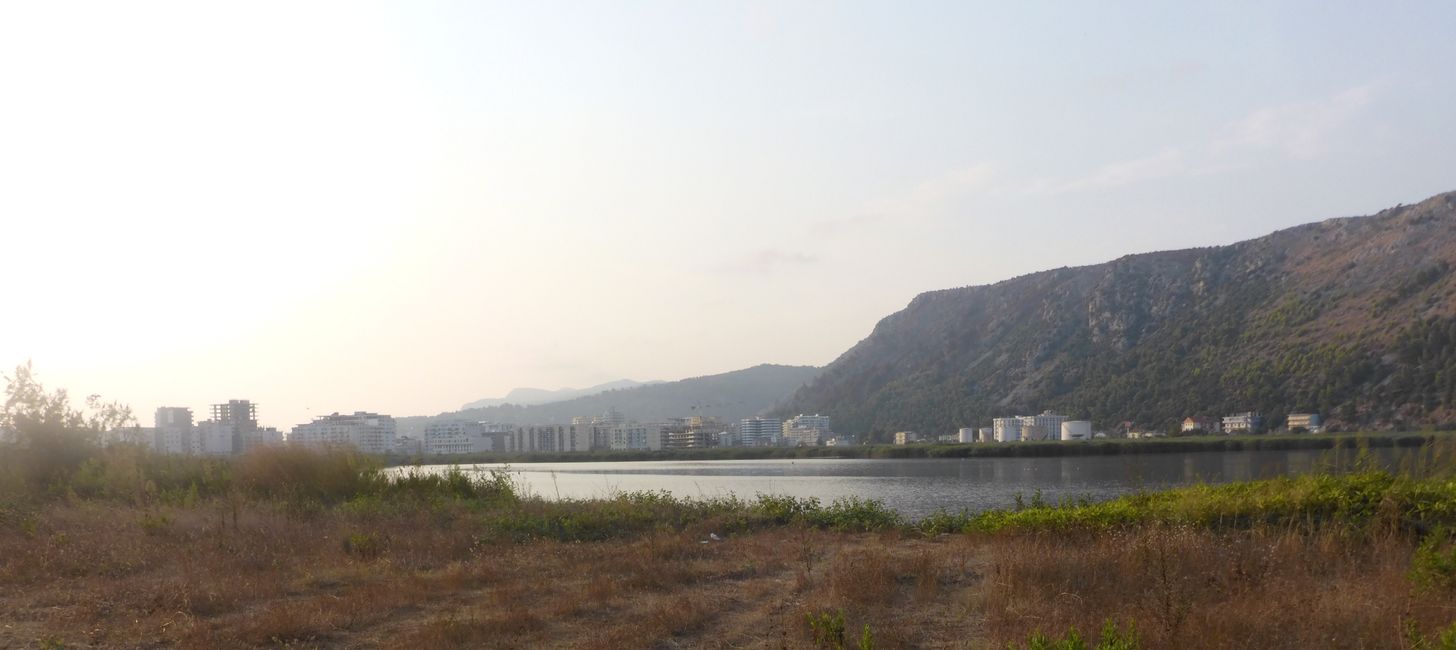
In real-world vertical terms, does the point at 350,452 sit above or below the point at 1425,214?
below

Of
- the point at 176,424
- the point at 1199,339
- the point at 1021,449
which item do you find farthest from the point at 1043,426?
the point at 176,424

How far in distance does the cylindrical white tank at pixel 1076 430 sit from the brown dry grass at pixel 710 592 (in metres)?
93.3

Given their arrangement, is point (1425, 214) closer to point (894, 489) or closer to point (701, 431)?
point (894, 489)

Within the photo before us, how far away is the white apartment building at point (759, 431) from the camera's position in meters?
176

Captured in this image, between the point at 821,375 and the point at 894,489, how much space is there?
146 m

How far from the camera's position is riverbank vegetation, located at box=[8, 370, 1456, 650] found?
701 cm

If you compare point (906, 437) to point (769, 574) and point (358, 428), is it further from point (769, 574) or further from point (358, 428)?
point (769, 574)

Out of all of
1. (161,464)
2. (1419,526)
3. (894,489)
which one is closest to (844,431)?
(894,489)

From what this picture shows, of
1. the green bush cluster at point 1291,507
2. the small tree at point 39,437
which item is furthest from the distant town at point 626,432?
the green bush cluster at point 1291,507

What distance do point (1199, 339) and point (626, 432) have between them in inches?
4266

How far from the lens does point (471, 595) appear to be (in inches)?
384

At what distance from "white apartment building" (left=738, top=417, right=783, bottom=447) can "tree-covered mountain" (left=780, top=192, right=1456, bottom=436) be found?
10547 millimetres

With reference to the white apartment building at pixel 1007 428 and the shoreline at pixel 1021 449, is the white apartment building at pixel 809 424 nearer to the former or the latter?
the shoreline at pixel 1021 449

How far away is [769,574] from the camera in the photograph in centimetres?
1060
